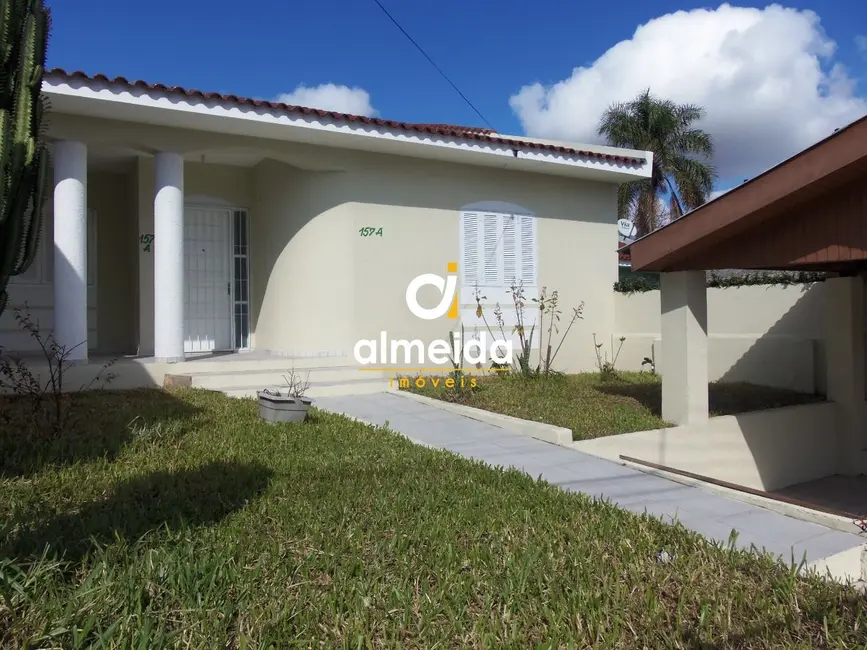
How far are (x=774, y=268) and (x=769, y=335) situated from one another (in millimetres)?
3072

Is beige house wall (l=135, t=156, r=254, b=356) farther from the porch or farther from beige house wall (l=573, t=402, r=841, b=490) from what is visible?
beige house wall (l=573, t=402, r=841, b=490)

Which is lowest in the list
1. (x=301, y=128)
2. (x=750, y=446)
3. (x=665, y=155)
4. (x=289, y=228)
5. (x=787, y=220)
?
(x=750, y=446)

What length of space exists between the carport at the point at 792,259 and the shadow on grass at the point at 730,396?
1.37 ft

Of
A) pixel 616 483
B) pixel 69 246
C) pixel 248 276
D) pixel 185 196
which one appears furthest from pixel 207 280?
pixel 616 483

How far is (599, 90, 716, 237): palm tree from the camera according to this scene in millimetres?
25312

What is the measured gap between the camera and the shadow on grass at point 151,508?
11.6 feet

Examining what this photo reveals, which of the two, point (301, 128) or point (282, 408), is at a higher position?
point (301, 128)

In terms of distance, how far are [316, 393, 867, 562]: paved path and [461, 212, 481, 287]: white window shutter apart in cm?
374

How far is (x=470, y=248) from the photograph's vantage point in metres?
11.7

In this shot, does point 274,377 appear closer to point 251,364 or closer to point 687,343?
point 251,364

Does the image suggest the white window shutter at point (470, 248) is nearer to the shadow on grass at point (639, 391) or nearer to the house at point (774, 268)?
the shadow on grass at point (639, 391)

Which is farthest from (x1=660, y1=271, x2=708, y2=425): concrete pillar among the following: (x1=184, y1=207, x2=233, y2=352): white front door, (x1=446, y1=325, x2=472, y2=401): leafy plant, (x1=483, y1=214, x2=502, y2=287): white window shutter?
(x1=184, y1=207, x2=233, y2=352): white front door

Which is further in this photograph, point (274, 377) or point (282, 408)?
point (274, 377)
